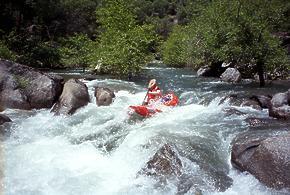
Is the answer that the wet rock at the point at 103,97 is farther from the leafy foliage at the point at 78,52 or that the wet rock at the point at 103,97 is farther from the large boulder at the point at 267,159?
the leafy foliage at the point at 78,52

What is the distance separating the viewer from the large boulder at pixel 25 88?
1195 centimetres

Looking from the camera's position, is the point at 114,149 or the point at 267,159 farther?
the point at 114,149

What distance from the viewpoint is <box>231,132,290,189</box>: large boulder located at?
258 inches

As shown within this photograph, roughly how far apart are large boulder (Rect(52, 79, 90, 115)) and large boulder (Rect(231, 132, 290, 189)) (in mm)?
5957

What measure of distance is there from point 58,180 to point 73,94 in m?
5.24

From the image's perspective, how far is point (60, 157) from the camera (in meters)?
8.34

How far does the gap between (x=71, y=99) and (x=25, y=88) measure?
1.66 m

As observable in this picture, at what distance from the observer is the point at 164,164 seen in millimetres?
7430

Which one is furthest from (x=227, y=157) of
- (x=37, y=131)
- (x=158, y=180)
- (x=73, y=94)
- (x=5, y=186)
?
(x=73, y=94)

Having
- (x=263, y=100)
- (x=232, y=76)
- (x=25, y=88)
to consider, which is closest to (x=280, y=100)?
(x=263, y=100)

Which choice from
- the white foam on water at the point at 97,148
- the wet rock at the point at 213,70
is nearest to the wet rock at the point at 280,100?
the white foam on water at the point at 97,148

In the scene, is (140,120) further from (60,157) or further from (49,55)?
(49,55)

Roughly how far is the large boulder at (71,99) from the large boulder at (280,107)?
5.96 metres

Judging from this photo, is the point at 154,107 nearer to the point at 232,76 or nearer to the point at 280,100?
the point at 280,100
